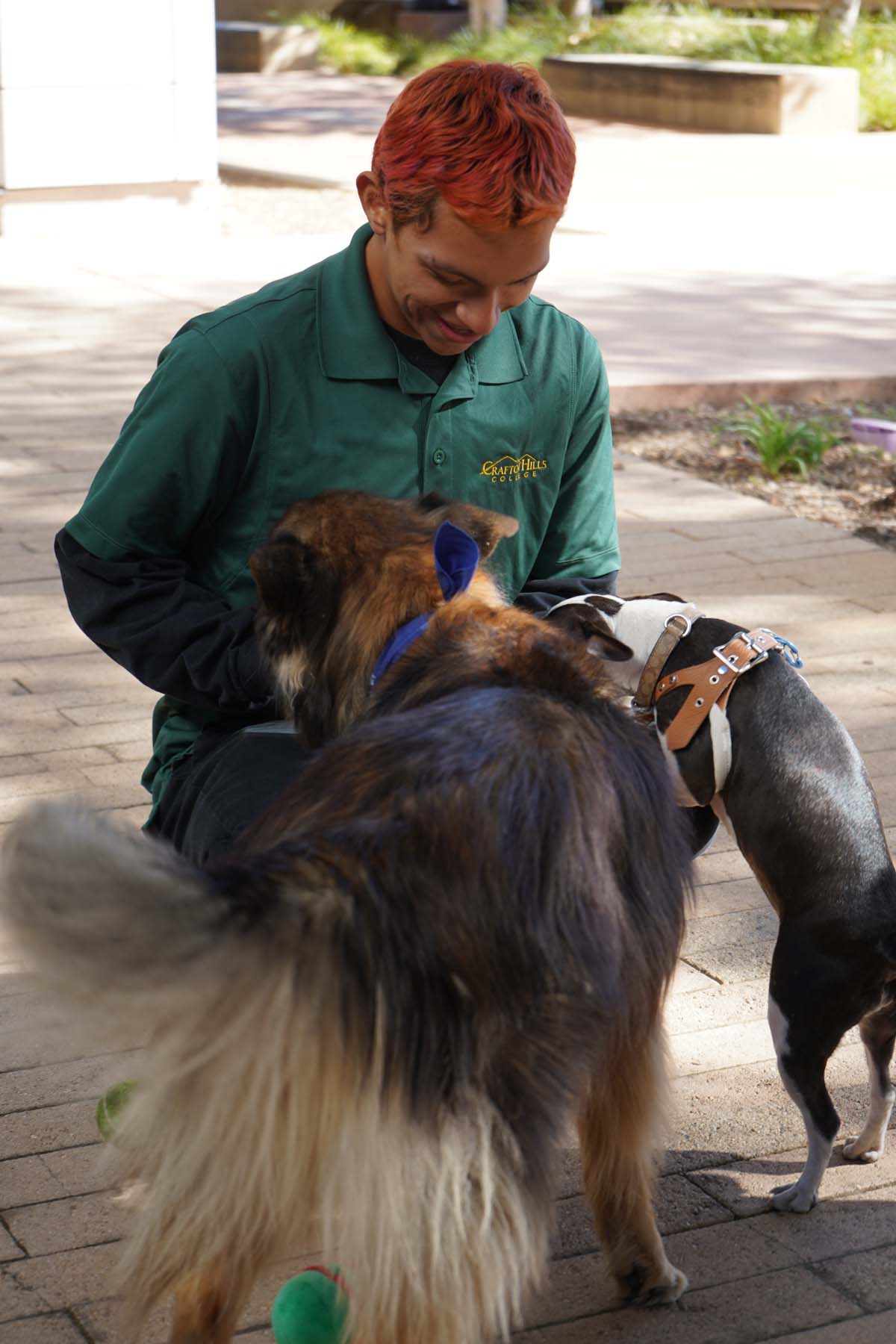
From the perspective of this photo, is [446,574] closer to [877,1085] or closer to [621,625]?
[621,625]

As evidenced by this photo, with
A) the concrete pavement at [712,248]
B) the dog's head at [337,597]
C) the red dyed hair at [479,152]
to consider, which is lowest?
the concrete pavement at [712,248]

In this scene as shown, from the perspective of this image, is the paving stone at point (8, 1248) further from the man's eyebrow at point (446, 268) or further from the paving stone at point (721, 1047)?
the man's eyebrow at point (446, 268)

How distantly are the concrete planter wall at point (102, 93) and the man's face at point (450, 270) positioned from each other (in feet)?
38.2

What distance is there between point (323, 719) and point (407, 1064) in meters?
0.94

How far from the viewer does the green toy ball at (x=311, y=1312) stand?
2.46 m

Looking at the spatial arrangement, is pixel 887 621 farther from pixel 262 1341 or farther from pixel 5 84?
pixel 5 84

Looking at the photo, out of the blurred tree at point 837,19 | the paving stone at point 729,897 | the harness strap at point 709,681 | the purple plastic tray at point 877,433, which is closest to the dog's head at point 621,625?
the harness strap at point 709,681

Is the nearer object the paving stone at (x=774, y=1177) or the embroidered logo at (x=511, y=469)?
the paving stone at (x=774, y=1177)

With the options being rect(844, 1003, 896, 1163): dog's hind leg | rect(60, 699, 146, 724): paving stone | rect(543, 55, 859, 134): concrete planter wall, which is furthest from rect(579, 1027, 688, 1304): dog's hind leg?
rect(543, 55, 859, 134): concrete planter wall

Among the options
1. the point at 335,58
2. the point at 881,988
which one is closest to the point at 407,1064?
the point at 881,988

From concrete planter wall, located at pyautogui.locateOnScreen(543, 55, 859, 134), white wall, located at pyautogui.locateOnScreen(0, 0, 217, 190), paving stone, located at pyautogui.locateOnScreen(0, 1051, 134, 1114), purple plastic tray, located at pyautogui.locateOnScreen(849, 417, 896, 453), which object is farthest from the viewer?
concrete planter wall, located at pyautogui.locateOnScreen(543, 55, 859, 134)

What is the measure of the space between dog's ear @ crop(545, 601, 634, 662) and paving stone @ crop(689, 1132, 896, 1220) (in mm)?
1019

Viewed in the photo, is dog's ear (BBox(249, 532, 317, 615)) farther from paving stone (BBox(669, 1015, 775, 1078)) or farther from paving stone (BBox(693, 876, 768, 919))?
paving stone (BBox(693, 876, 768, 919))

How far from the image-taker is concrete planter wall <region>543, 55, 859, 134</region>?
23.1 metres
